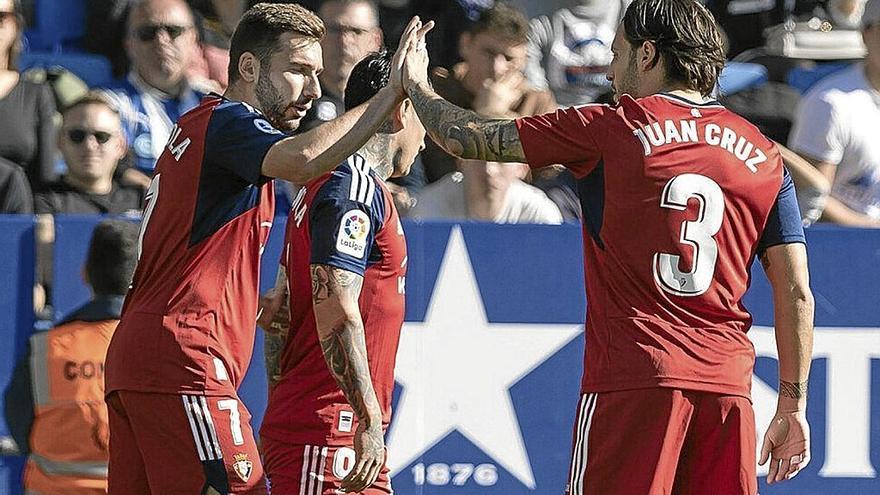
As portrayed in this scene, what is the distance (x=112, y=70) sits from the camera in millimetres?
9688

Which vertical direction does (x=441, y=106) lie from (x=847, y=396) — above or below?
above

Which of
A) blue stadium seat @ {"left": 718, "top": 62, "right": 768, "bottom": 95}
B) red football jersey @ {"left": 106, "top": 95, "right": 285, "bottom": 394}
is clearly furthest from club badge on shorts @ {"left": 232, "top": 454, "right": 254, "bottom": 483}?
blue stadium seat @ {"left": 718, "top": 62, "right": 768, "bottom": 95}

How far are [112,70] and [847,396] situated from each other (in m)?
4.93

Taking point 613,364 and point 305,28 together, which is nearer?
point 613,364

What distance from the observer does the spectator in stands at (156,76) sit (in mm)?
8859

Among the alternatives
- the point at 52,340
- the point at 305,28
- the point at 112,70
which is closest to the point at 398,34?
the point at 112,70

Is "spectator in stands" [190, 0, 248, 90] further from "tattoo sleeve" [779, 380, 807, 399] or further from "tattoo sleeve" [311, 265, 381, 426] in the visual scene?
"tattoo sleeve" [779, 380, 807, 399]

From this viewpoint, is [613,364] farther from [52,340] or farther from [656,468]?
[52,340]

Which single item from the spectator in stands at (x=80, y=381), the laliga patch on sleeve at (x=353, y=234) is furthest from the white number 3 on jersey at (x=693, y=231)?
the spectator in stands at (x=80, y=381)

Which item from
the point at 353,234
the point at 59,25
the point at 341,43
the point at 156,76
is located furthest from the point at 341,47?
the point at 353,234

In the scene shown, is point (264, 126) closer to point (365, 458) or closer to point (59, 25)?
point (365, 458)

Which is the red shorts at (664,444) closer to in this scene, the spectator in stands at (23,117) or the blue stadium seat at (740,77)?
the spectator in stands at (23,117)

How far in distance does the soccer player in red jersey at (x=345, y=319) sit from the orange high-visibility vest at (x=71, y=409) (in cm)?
149

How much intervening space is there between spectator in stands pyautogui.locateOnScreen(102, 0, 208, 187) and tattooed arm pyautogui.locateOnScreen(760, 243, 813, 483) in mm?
4694
